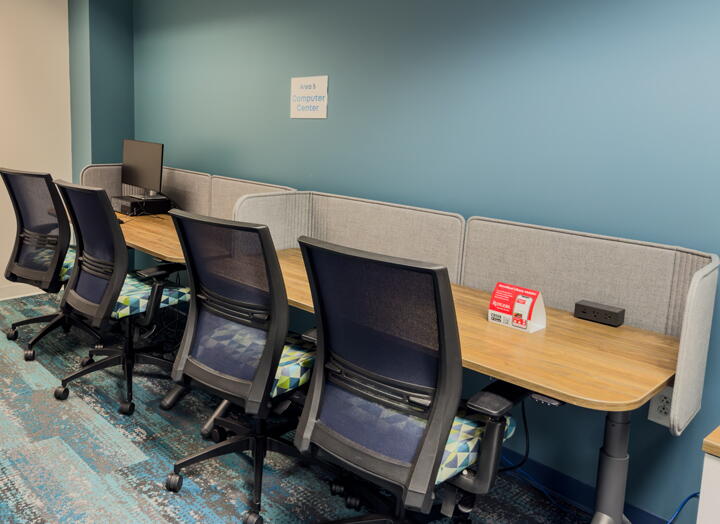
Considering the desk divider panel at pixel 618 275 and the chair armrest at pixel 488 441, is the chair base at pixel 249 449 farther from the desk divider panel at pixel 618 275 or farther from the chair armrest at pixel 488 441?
the desk divider panel at pixel 618 275

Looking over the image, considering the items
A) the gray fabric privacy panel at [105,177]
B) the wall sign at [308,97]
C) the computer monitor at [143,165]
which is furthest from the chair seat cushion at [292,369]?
the gray fabric privacy panel at [105,177]

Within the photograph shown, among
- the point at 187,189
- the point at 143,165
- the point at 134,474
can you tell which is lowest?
the point at 134,474

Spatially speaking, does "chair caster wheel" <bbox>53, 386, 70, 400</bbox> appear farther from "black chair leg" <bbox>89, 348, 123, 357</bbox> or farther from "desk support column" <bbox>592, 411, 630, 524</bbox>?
"desk support column" <bbox>592, 411, 630, 524</bbox>

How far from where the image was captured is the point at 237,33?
342 cm

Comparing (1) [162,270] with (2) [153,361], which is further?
(2) [153,361]

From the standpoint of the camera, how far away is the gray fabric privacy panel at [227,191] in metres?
3.23

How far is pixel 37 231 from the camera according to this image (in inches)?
118

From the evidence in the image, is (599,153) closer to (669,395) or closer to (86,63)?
(669,395)

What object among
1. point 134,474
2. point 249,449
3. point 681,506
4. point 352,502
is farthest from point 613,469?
point 134,474

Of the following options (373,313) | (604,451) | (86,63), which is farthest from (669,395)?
(86,63)

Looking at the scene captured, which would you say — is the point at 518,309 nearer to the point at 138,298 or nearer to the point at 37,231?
the point at 138,298

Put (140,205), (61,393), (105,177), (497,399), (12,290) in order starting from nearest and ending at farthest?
(497,399) → (61,393) → (140,205) → (105,177) → (12,290)

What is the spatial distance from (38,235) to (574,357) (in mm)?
2577

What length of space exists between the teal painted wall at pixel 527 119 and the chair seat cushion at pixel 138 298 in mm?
871
